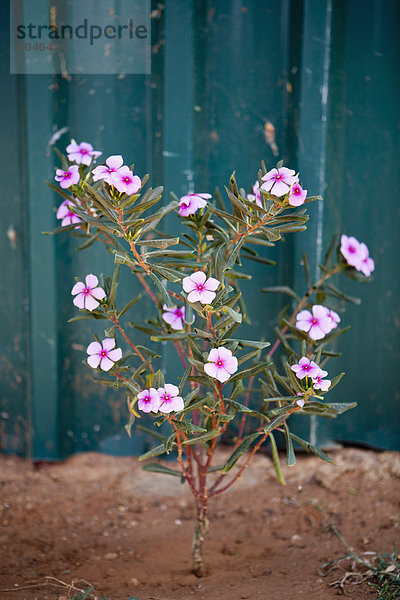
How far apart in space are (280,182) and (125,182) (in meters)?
0.42

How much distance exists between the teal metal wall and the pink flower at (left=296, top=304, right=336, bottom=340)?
81cm

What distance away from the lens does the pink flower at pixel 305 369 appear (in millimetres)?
1729

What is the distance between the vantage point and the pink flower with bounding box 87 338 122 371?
1.79m

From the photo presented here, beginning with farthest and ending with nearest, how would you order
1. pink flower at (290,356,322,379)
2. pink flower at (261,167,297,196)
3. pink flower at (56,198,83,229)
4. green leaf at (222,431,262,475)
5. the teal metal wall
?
the teal metal wall < pink flower at (56,198,83,229) < green leaf at (222,431,262,475) < pink flower at (290,356,322,379) < pink flower at (261,167,297,196)

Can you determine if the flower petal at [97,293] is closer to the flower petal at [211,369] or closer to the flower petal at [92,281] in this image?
the flower petal at [92,281]

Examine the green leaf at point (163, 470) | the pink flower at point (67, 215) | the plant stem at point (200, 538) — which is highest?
the pink flower at point (67, 215)

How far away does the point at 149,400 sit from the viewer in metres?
1.71

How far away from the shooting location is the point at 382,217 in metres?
2.83

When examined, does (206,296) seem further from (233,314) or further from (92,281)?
(92,281)

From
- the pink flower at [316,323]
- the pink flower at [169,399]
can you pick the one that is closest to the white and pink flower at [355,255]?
the pink flower at [316,323]

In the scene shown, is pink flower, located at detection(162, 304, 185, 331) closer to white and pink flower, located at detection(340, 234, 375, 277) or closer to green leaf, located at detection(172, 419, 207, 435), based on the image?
green leaf, located at detection(172, 419, 207, 435)

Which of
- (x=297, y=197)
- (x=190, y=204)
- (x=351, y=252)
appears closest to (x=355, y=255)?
(x=351, y=252)

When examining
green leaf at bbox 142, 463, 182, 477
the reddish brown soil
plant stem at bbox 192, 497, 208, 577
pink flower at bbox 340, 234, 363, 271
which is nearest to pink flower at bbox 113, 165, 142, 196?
pink flower at bbox 340, 234, 363, 271

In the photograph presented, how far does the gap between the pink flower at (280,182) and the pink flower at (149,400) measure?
0.65m
